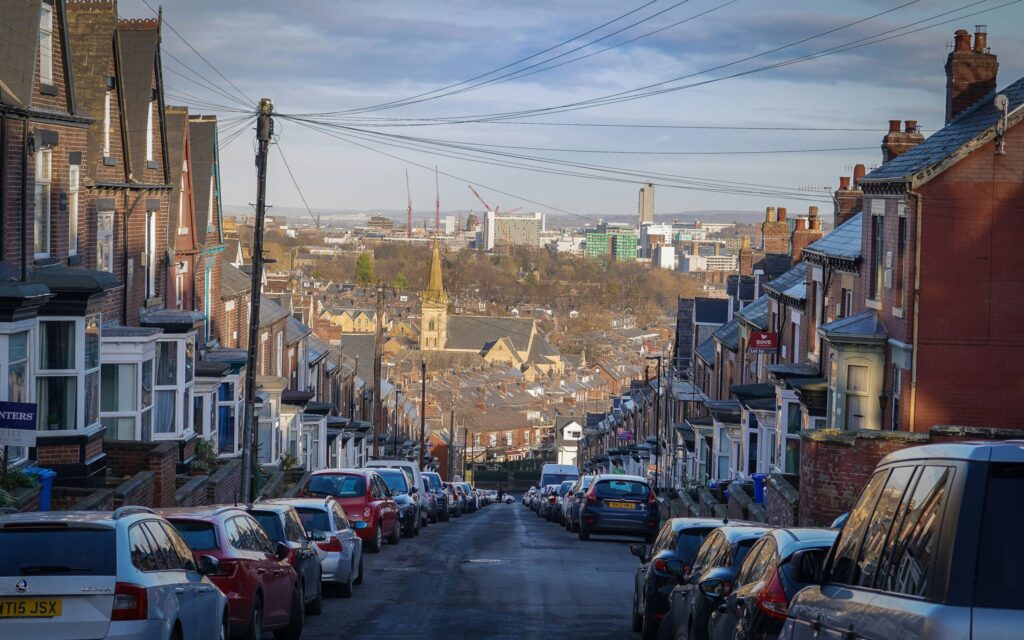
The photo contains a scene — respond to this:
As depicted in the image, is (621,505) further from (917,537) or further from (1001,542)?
(1001,542)

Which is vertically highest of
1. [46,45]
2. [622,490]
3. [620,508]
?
[46,45]

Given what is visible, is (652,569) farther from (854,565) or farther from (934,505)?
(934,505)

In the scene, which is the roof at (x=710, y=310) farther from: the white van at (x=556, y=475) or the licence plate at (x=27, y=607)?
the licence plate at (x=27, y=607)

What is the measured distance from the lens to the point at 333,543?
20250 millimetres

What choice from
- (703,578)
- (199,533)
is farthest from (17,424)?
(703,578)


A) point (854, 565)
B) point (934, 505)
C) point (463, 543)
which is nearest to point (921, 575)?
point (934, 505)

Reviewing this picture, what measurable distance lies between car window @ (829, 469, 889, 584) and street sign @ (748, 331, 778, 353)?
36917mm

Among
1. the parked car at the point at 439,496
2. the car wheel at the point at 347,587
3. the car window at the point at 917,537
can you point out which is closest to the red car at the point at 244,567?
the car wheel at the point at 347,587

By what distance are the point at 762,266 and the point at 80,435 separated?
105 feet

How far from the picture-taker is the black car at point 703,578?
12211 mm

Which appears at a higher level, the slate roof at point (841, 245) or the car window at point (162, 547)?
the slate roof at point (841, 245)

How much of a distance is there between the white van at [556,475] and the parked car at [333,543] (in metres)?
44.8

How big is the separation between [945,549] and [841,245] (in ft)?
102

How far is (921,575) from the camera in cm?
570
